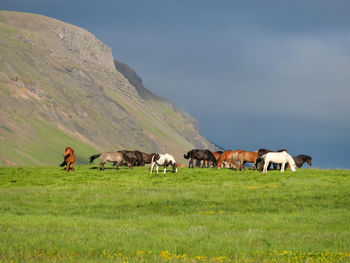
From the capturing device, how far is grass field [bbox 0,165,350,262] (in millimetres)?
15039

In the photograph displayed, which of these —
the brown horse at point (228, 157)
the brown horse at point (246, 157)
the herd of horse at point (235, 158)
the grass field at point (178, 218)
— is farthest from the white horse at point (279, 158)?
the brown horse at point (228, 157)

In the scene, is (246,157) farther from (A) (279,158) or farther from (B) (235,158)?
(A) (279,158)

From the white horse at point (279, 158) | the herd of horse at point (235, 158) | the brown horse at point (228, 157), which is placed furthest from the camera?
the brown horse at point (228, 157)

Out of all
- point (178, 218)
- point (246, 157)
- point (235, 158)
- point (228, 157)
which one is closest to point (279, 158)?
point (246, 157)

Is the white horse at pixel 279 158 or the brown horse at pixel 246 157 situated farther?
the brown horse at pixel 246 157

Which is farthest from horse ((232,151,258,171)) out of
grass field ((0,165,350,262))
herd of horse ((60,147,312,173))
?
grass field ((0,165,350,262))

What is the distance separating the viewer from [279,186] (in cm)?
3428

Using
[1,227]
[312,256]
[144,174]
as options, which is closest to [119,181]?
[144,174]

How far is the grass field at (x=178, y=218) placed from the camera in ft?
49.3

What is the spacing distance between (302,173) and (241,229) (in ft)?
79.0

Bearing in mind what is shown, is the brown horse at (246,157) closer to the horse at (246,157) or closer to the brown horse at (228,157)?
the horse at (246,157)

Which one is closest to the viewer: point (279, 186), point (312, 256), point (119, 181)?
point (312, 256)

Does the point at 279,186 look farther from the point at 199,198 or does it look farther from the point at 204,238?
the point at 204,238

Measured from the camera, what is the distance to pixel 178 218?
23.0 meters
